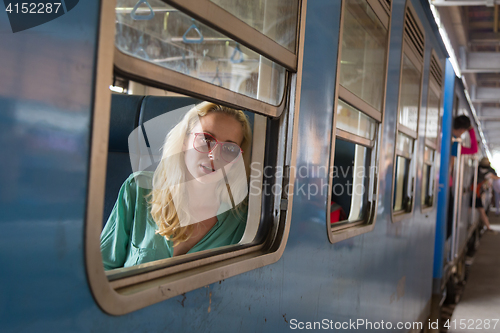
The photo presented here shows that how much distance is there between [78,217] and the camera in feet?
2.18

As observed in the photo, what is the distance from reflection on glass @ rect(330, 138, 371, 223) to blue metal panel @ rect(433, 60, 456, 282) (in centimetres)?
255

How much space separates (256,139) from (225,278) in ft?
1.61

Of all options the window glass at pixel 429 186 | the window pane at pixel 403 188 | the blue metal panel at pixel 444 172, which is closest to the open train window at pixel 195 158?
the window pane at pixel 403 188

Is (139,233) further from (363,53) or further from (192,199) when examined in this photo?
(363,53)

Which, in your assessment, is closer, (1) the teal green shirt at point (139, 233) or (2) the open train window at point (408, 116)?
(1) the teal green shirt at point (139, 233)

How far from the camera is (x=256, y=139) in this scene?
1403 millimetres

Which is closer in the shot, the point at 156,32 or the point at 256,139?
the point at 156,32

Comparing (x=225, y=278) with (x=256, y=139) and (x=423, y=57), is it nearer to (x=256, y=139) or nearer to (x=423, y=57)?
(x=256, y=139)

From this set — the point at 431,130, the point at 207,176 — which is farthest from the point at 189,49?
the point at 431,130

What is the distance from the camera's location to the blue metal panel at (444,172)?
504cm

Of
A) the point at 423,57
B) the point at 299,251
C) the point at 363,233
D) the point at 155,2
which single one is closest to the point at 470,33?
the point at 423,57

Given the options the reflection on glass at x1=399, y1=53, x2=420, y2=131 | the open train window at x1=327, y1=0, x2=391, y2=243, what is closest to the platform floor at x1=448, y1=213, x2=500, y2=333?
the reflection on glass at x1=399, y1=53, x2=420, y2=131

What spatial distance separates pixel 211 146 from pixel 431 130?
3.36 m

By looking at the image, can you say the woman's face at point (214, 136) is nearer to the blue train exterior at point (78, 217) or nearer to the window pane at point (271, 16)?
the blue train exterior at point (78, 217)
